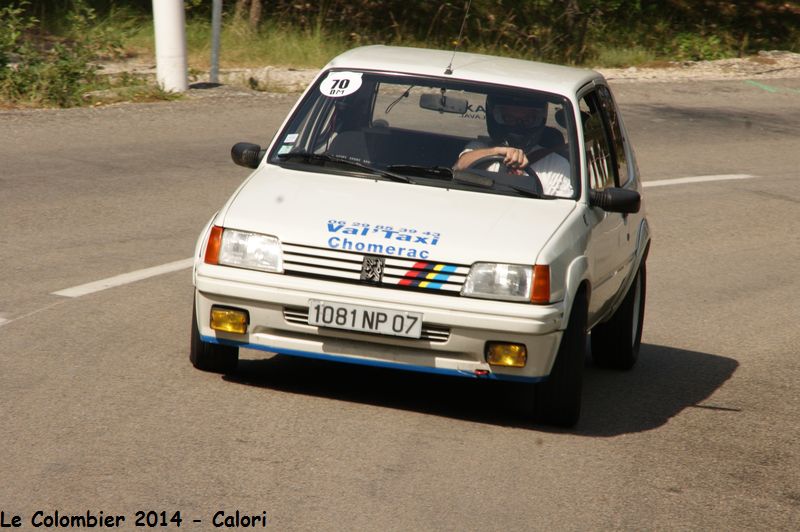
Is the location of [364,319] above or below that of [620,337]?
above

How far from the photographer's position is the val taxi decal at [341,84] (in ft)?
24.5

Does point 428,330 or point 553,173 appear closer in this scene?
point 428,330

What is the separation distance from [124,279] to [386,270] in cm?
328

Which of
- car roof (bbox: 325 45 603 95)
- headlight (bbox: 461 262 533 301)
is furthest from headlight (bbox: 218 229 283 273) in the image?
car roof (bbox: 325 45 603 95)

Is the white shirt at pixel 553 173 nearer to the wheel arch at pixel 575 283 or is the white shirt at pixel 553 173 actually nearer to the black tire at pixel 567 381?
the wheel arch at pixel 575 283

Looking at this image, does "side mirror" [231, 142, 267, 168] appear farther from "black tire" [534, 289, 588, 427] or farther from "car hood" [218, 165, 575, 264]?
"black tire" [534, 289, 588, 427]

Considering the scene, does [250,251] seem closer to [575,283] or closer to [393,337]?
[393,337]

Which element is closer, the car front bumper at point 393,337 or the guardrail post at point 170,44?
the car front bumper at point 393,337

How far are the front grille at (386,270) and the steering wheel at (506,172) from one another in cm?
102

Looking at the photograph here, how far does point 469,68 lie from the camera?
24.6 ft

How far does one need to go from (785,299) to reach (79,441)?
20.7 ft

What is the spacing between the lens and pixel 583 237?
6.58 metres

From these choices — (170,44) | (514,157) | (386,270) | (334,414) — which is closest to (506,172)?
(514,157)

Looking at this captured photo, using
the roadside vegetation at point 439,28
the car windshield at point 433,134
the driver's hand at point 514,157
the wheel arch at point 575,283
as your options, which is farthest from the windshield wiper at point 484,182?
the roadside vegetation at point 439,28
